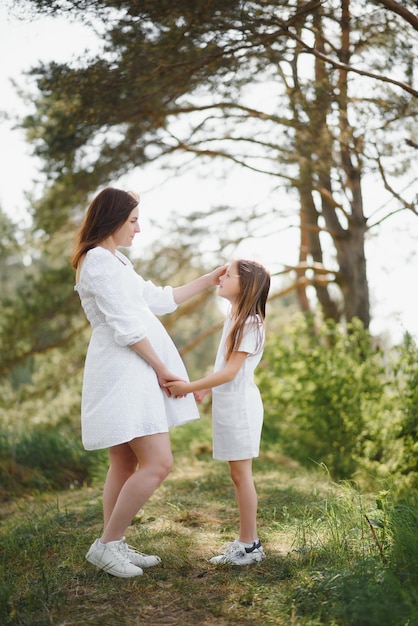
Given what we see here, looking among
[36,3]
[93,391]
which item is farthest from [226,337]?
[36,3]

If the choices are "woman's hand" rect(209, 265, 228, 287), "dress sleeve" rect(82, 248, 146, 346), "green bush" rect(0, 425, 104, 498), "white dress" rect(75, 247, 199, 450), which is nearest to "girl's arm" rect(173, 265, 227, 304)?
"woman's hand" rect(209, 265, 228, 287)

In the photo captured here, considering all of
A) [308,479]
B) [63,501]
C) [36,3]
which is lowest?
[308,479]

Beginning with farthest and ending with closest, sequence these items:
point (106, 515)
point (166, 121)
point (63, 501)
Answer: point (166, 121)
point (63, 501)
point (106, 515)

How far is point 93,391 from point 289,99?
366cm

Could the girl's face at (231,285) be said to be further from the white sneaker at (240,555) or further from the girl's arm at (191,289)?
the white sneaker at (240,555)

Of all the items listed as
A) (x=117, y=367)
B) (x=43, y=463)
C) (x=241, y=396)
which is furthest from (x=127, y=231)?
(x=43, y=463)

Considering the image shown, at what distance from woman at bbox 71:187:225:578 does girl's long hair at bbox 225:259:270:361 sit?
33 cm

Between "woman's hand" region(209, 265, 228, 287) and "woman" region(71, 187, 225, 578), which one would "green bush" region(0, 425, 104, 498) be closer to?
"woman" region(71, 187, 225, 578)

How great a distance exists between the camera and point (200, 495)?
479 cm

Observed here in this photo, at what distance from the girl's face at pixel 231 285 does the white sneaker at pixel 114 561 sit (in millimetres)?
1326

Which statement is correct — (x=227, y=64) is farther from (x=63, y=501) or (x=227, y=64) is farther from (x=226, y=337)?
(x=63, y=501)

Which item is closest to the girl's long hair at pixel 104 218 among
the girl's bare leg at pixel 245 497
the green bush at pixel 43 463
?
the girl's bare leg at pixel 245 497

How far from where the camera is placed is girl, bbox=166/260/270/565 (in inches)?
126

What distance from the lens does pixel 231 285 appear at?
3342 mm
